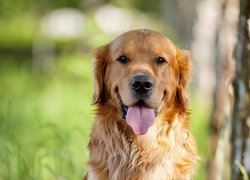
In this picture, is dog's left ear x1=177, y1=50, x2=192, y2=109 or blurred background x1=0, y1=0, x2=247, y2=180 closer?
dog's left ear x1=177, y1=50, x2=192, y2=109

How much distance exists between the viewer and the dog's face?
618cm

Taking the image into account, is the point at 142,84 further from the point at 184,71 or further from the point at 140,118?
the point at 184,71

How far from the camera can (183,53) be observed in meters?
6.72

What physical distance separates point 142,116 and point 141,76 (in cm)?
33

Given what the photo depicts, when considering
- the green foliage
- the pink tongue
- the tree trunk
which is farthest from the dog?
the green foliage

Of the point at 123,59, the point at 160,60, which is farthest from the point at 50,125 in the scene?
the point at 160,60

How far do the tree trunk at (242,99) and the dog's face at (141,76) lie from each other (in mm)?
418

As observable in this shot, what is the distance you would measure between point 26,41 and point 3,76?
53.9 ft

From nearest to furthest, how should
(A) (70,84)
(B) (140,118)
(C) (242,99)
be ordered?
(B) (140,118), (C) (242,99), (A) (70,84)

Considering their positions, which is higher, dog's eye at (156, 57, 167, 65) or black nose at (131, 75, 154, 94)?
dog's eye at (156, 57, 167, 65)

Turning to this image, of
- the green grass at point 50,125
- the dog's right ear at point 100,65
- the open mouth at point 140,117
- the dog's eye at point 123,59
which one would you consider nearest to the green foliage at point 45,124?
the green grass at point 50,125

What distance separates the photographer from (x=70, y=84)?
20.9m

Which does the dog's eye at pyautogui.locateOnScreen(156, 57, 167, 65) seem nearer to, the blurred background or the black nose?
the black nose

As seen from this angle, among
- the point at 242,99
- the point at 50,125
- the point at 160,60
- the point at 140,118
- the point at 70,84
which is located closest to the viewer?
the point at 140,118
